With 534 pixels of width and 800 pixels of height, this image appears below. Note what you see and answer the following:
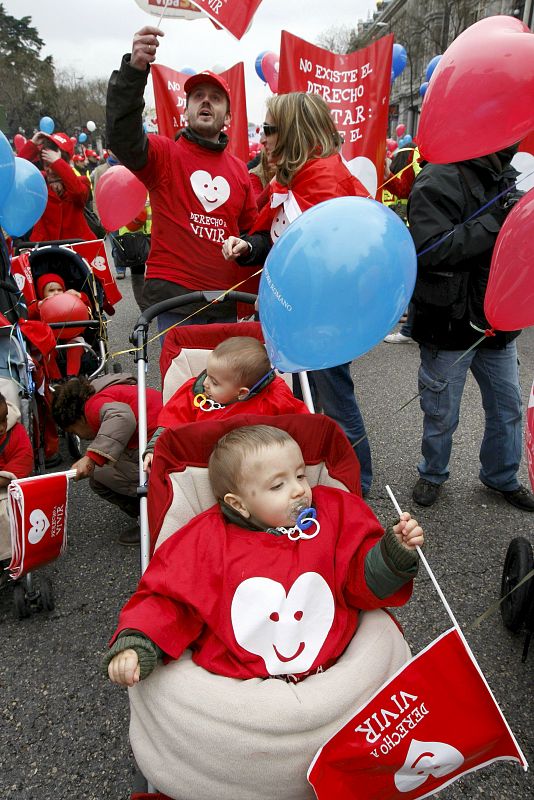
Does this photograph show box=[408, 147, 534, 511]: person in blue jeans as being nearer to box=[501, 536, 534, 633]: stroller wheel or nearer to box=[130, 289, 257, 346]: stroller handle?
box=[501, 536, 534, 633]: stroller wheel

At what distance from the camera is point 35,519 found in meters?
2.27

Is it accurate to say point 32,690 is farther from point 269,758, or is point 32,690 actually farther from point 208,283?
point 208,283

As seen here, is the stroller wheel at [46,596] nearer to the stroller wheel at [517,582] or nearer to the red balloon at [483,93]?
the stroller wheel at [517,582]

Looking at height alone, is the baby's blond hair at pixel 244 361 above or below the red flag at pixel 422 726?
above

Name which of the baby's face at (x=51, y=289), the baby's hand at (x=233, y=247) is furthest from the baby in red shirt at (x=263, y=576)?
the baby's face at (x=51, y=289)

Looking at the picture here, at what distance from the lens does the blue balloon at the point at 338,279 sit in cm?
151

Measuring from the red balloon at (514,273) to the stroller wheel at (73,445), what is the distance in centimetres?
287

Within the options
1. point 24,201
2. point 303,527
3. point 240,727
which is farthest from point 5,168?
point 240,727

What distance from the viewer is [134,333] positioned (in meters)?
2.54

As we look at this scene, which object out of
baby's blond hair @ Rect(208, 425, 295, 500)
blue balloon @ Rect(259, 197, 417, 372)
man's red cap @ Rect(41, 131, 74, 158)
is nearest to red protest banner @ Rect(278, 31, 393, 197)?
man's red cap @ Rect(41, 131, 74, 158)

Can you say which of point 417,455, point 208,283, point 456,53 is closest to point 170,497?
point 208,283

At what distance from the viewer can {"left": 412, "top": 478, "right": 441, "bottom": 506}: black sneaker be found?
3.18m

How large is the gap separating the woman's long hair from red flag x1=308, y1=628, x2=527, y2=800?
1990 mm

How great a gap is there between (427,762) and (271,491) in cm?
77
